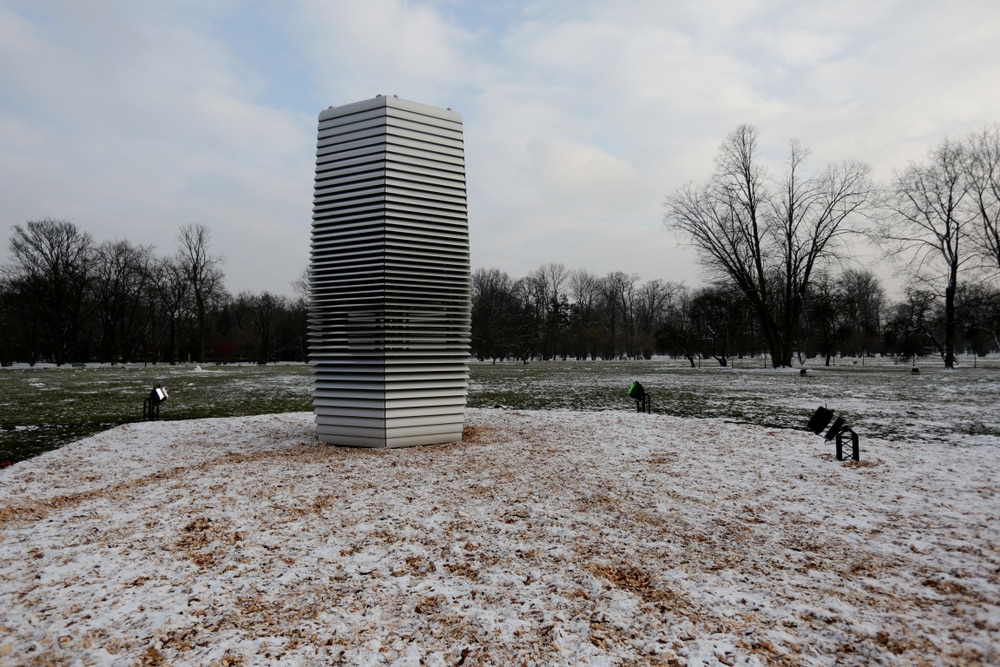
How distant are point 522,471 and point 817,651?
3884 millimetres

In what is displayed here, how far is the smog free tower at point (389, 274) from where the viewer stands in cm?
779

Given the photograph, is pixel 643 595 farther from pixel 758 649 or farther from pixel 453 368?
pixel 453 368

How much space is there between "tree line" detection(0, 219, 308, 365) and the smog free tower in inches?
2038

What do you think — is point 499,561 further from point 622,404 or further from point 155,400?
point 622,404

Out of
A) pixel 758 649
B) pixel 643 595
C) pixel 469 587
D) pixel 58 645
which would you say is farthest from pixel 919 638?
pixel 58 645

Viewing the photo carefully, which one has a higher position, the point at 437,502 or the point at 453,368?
the point at 453,368

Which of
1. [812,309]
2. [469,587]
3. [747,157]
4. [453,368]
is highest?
[747,157]

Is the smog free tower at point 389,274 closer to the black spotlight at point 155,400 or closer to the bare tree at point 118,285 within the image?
the black spotlight at point 155,400

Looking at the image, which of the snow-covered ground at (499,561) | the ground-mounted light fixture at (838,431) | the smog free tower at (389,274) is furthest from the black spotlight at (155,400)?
the ground-mounted light fixture at (838,431)

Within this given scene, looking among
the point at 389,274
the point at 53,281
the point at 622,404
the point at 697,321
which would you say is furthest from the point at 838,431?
the point at 53,281

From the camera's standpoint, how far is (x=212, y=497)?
524cm

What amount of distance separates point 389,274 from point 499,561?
505cm

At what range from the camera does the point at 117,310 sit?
178ft

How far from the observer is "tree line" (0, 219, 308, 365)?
47.1 meters
